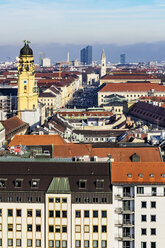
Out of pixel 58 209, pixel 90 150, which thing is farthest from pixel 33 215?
pixel 90 150

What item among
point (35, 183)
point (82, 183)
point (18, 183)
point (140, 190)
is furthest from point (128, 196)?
point (18, 183)

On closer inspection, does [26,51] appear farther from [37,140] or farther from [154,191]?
[154,191]

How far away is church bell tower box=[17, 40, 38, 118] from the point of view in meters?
135

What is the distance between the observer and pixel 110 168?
5962 centimetres

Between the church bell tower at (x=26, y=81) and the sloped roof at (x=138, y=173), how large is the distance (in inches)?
3043

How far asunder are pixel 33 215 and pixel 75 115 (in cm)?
9876

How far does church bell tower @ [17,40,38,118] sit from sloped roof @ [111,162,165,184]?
77.3 m

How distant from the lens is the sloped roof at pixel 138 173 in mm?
58750

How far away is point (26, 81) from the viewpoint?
135750 mm

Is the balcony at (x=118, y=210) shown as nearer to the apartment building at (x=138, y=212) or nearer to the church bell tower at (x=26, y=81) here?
the apartment building at (x=138, y=212)

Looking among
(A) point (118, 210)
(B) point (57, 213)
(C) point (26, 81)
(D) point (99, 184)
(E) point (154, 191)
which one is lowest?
(B) point (57, 213)

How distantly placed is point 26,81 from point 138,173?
260 feet

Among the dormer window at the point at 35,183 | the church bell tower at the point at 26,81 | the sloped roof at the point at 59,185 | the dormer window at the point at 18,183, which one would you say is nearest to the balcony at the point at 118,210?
the sloped roof at the point at 59,185

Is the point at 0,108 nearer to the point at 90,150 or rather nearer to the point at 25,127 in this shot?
the point at 25,127
